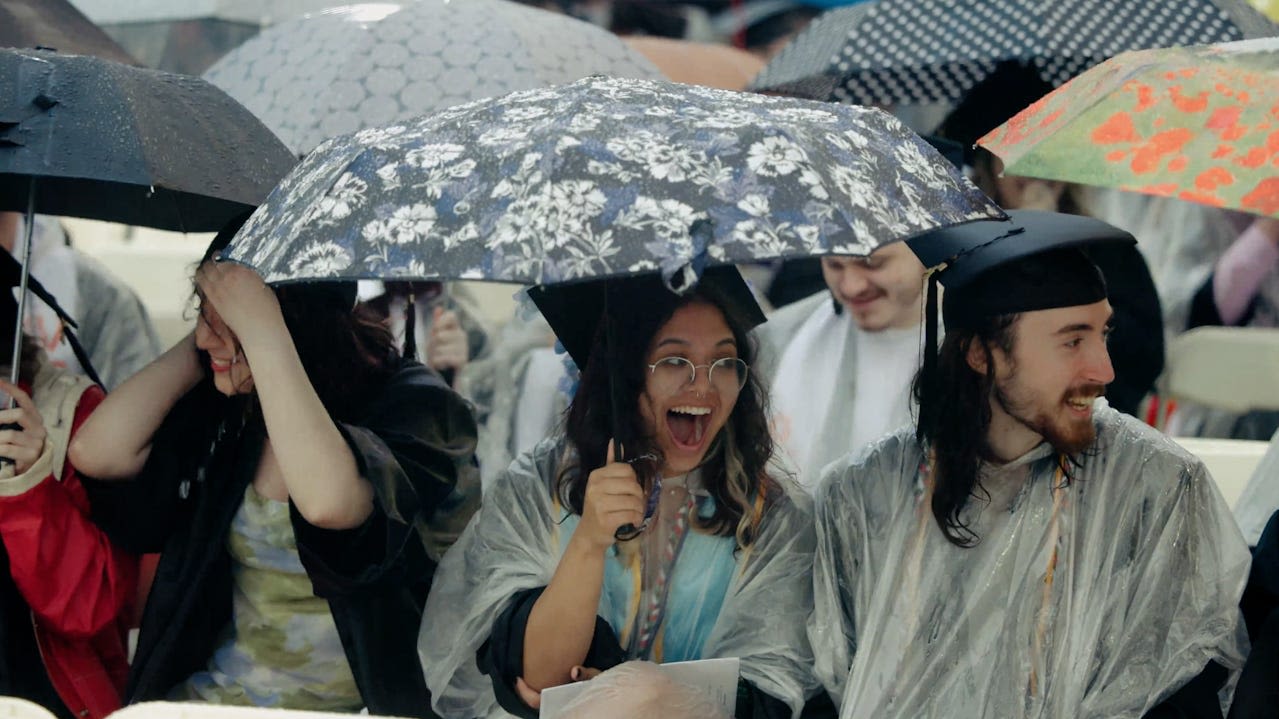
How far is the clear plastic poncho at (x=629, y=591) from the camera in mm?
2994

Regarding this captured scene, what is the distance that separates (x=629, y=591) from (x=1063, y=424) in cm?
89

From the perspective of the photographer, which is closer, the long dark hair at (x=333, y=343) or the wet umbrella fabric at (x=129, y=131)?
the wet umbrella fabric at (x=129, y=131)

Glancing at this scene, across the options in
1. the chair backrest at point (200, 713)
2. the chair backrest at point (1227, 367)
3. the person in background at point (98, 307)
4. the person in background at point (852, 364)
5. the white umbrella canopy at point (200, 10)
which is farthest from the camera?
the white umbrella canopy at point (200, 10)

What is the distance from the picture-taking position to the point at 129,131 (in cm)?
298

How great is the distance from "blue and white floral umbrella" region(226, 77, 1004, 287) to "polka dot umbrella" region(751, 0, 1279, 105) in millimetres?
1911

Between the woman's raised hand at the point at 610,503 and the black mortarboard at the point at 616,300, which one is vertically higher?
the black mortarboard at the point at 616,300

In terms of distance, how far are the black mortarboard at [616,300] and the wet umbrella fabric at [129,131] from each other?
0.64 meters

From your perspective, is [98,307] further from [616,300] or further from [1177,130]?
[1177,130]

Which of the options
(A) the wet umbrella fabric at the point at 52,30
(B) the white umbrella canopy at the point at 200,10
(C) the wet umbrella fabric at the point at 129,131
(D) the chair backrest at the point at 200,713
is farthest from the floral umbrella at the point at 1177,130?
(B) the white umbrella canopy at the point at 200,10

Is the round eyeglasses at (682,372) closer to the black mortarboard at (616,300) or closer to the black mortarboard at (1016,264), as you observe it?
the black mortarboard at (616,300)

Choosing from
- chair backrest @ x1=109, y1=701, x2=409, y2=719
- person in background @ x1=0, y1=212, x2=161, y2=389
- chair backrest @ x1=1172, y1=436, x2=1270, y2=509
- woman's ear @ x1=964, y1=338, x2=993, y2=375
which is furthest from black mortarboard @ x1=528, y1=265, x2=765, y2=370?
person in background @ x1=0, y1=212, x2=161, y2=389

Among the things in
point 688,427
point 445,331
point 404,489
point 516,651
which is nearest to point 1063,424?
point 688,427

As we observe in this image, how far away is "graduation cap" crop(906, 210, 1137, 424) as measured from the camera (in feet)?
9.56

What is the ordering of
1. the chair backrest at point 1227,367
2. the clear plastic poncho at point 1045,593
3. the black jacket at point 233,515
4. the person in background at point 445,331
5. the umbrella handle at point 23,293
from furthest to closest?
the chair backrest at point 1227,367
the person in background at point 445,331
the umbrella handle at point 23,293
the black jacket at point 233,515
the clear plastic poncho at point 1045,593
